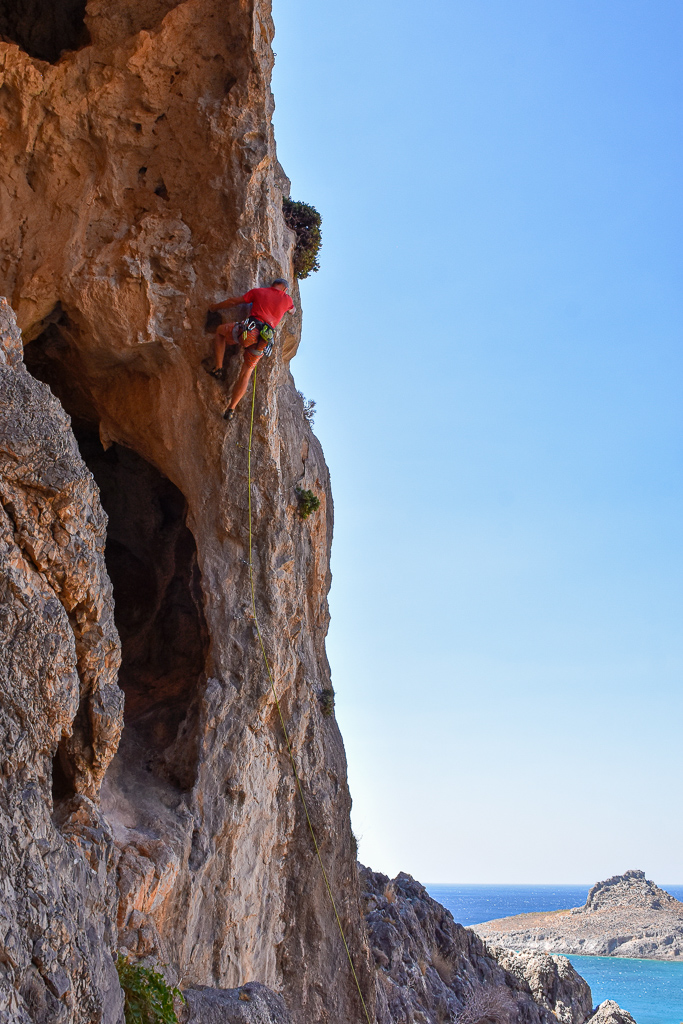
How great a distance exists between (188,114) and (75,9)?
9.21 ft

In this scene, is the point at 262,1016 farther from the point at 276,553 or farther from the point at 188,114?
the point at 188,114

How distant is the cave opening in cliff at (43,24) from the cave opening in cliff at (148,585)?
4.49 metres

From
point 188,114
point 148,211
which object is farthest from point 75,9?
point 148,211

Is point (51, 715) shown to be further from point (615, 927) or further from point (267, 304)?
point (615, 927)

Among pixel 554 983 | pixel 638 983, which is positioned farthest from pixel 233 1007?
pixel 638 983

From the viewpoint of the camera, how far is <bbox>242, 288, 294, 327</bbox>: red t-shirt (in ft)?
38.5

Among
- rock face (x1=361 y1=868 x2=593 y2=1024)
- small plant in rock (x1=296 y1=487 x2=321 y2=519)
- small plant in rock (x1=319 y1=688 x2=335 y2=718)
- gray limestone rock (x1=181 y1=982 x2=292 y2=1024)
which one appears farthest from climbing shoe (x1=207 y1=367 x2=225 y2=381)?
rock face (x1=361 y1=868 x2=593 y2=1024)

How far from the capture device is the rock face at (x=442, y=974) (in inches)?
659

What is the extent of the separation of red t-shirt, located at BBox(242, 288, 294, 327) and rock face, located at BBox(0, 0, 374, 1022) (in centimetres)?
53

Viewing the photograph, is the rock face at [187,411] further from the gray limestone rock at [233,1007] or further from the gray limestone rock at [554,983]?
the gray limestone rock at [554,983]

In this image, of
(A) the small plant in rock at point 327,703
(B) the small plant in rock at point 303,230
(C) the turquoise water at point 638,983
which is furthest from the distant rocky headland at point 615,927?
(B) the small plant in rock at point 303,230

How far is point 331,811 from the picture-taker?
1356 cm

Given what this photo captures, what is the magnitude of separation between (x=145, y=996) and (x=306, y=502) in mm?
8633

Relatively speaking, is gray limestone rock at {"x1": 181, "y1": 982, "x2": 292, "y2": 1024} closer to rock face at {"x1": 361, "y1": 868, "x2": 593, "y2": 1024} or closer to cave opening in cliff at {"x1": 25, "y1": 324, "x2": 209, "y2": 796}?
cave opening in cliff at {"x1": 25, "y1": 324, "x2": 209, "y2": 796}
